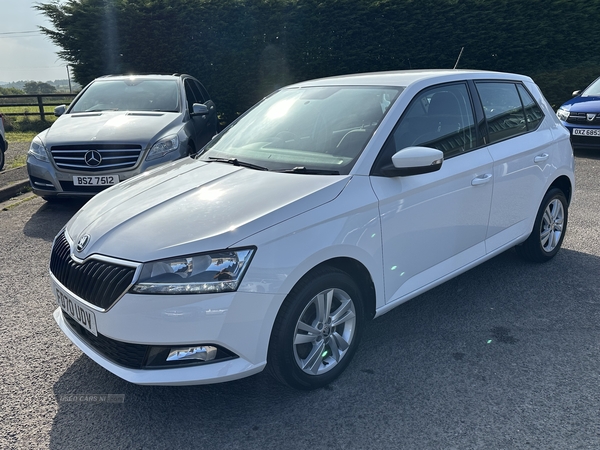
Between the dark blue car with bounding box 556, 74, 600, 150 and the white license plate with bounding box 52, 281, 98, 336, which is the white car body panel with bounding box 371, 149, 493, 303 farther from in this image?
the dark blue car with bounding box 556, 74, 600, 150

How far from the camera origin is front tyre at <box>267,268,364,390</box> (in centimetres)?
275

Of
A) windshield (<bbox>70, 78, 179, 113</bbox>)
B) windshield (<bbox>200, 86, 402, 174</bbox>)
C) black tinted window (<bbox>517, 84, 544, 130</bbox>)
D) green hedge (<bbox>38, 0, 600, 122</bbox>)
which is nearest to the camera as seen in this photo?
windshield (<bbox>200, 86, 402, 174</bbox>)

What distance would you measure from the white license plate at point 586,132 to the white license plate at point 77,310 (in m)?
9.83

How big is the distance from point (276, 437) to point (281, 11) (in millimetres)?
13719

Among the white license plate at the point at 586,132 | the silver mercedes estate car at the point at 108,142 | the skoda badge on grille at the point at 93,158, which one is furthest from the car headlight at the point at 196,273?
the white license plate at the point at 586,132

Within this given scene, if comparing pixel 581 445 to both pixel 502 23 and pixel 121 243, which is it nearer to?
pixel 121 243

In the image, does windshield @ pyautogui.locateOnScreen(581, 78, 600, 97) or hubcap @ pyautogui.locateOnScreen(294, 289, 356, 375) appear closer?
hubcap @ pyautogui.locateOnScreen(294, 289, 356, 375)

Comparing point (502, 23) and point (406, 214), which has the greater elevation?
point (502, 23)

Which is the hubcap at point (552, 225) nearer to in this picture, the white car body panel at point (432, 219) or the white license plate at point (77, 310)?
the white car body panel at point (432, 219)

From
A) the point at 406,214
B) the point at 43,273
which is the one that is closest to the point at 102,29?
the point at 43,273

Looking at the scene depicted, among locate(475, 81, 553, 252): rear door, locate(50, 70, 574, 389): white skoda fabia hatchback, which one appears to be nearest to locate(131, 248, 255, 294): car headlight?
locate(50, 70, 574, 389): white skoda fabia hatchback

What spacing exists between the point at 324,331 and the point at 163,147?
14.6 ft

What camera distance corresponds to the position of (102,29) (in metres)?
15.0

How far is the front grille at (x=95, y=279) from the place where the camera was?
263 centimetres
